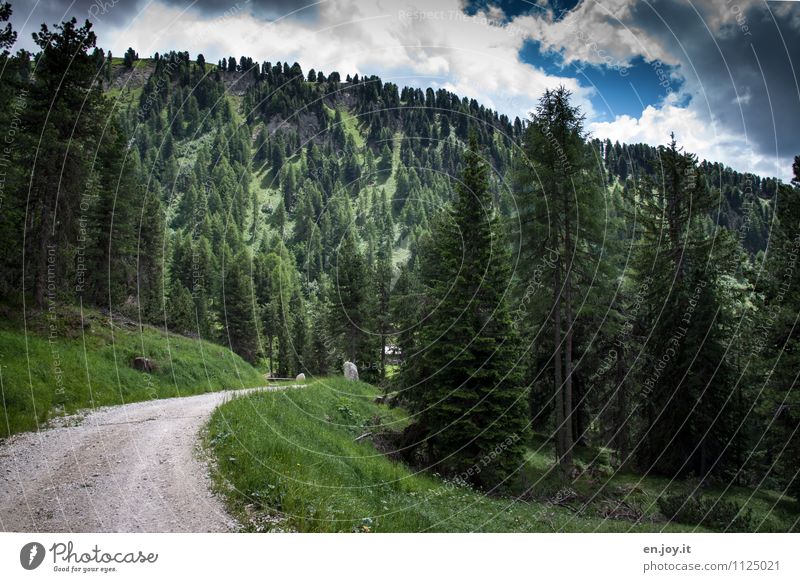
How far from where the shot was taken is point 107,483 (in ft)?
22.0

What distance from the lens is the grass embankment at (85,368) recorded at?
11.2 metres

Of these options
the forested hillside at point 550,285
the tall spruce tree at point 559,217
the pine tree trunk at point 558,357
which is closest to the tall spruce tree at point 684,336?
the forested hillside at point 550,285

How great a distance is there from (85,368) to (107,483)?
10.6 meters

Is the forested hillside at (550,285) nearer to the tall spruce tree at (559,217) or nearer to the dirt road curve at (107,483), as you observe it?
the tall spruce tree at (559,217)

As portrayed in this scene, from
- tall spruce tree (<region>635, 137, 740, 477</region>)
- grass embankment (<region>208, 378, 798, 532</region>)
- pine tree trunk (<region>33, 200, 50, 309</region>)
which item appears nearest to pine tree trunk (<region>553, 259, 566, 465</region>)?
grass embankment (<region>208, 378, 798, 532</region>)

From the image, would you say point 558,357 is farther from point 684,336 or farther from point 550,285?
point 684,336

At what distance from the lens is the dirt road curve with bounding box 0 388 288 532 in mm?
5898

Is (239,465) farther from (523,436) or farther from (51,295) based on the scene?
(51,295)

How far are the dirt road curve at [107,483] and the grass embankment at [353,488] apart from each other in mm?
505

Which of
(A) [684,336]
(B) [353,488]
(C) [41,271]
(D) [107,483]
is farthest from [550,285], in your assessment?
(C) [41,271]

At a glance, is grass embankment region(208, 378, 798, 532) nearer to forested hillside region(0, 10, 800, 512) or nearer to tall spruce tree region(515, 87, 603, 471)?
forested hillside region(0, 10, 800, 512)

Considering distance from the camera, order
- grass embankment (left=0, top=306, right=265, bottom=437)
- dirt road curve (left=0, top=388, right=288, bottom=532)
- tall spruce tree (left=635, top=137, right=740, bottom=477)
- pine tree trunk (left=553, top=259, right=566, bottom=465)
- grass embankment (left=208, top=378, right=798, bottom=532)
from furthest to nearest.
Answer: tall spruce tree (left=635, top=137, right=740, bottom=477)
pine tree trunk (left=553, top=259, right=566, bottom=465)
grass embankment (left=0, top=306, right=265, bottom=437)
grass embankment (left=208, top=378, right=798, bottom=532)
dirt road curve (left=0, top=388, right=288, bottom=532)

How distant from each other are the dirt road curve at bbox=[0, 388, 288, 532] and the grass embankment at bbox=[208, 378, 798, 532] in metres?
0.51

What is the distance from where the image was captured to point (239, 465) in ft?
23.9
